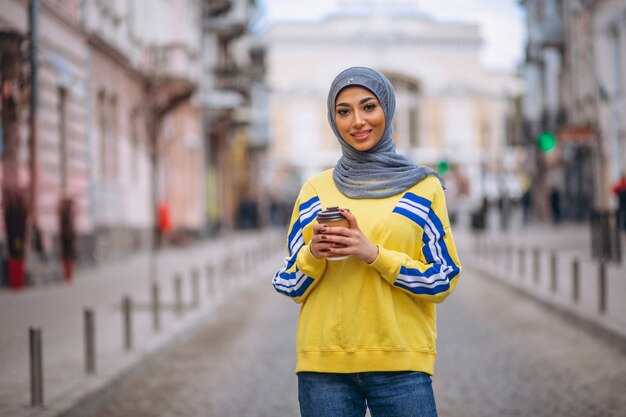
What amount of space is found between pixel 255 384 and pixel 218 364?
4.24ft

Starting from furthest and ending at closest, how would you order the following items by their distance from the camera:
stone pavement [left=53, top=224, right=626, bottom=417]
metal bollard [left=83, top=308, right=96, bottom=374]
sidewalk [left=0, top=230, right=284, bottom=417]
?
metal bollard [left=83, top=308, right=96, bottom=374], sidewalk [left=0, top=230, right=284, bottom=417], stone pavement [left=53, top=224, right=626, bottom=417]

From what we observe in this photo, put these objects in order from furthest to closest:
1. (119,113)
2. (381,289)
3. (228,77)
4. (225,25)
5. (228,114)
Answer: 1. (225,25)
2. (228,77)
3. (228,114)
4. (119,113)
5. (381,289)

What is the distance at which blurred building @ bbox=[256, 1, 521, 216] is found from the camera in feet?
299

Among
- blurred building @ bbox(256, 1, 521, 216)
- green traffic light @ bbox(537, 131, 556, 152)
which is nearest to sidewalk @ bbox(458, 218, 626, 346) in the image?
green traffic light @ bbox(537, 131, 556, 152)

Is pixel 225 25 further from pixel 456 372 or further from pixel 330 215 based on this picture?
pixel 330 215

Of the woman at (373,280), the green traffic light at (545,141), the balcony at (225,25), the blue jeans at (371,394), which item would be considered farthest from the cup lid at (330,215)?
the balcony at (225,25)

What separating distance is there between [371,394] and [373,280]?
362mm

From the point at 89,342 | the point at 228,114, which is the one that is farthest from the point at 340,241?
the point at 228,114

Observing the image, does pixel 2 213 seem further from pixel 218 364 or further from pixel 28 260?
pixel 218 364

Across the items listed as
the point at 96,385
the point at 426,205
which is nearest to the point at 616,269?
the point at 96,385

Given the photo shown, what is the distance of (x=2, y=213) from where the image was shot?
17.1 metres

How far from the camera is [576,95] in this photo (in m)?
40.8

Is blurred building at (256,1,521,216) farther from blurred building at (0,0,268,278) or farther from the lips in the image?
the lips

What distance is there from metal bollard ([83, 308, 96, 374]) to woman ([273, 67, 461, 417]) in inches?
205
